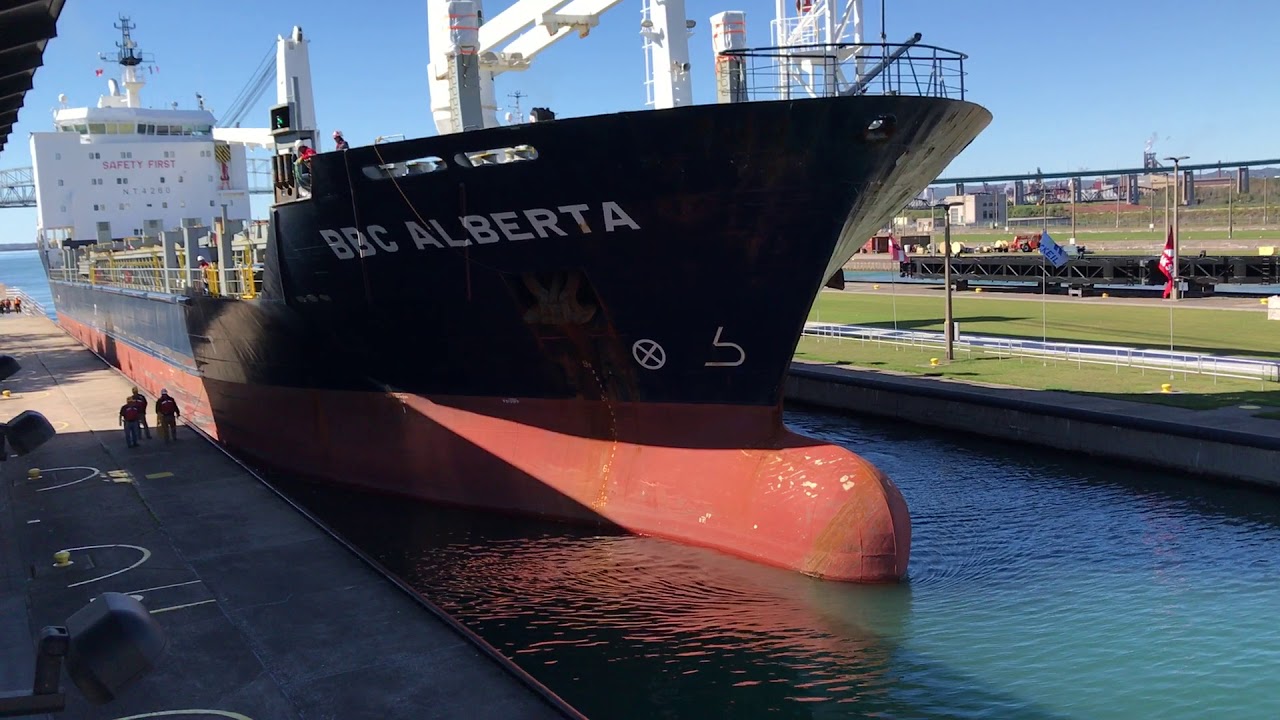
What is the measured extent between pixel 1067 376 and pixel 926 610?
10655mm

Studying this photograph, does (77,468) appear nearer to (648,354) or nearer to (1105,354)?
(648,354)

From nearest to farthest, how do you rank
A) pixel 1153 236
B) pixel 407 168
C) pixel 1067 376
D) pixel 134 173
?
pixel 407 168 < pixel 1067 376 < pixel 134 173 < pixel 1153 236

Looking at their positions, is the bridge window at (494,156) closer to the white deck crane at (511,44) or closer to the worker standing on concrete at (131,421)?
the white deck crane at (511,44)

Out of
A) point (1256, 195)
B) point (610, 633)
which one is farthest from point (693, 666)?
point (1256, 195)

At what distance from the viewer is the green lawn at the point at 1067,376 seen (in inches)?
627

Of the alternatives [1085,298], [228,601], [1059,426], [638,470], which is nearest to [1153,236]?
[1085,298]

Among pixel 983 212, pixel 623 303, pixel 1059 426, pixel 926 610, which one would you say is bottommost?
pixel 926 610

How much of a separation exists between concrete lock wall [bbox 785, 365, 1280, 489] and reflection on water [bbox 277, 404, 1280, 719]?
0.48m

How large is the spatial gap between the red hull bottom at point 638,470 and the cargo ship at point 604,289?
28 millimetres

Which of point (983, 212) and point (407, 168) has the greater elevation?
point (983, 212)

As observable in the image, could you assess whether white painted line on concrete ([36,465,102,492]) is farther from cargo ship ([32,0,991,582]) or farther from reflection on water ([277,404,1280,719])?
reflection on water ([277,404,1280,719])

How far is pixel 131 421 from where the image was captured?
50.3 feet

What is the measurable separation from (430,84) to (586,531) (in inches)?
296

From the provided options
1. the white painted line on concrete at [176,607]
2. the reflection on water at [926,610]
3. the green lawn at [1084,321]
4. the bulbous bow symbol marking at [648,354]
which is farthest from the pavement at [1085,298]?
the white painted line on concrete at [176,607]
